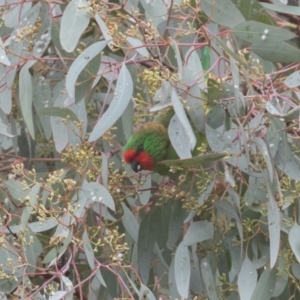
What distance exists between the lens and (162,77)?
1.87m

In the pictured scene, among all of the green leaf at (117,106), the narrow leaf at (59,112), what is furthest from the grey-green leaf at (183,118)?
the narrow leaf at (59,112)

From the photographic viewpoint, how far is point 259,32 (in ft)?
6.95

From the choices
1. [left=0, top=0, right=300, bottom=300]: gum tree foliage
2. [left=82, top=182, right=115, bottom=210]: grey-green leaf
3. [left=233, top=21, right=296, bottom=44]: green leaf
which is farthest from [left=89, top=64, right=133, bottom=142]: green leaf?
[left=233, top=21, right=296, bottom=44]: green leaf

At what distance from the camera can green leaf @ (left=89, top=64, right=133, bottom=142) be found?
1.92 m

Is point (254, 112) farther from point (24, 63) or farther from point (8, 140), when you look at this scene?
point (8, 140)

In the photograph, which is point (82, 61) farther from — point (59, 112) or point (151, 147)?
point (151, 147)

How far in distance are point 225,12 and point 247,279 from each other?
783 mm

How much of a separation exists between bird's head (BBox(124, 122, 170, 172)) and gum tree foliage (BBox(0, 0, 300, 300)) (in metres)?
0.04

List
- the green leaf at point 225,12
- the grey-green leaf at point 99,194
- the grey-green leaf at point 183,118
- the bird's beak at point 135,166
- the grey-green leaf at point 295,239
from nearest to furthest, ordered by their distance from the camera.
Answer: the grey-green leaf at point 183,118 < the grey-green leaf at point 295,239 < the grey-green leaf at point 99,194 < the green leaf at point 225,12 < the bird's beak at point 135,166

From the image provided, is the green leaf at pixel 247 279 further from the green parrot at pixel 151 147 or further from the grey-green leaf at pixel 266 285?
the green parrot at pixel 151 147

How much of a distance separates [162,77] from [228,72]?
0.33m

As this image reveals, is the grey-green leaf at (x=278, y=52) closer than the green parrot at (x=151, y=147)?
Yes

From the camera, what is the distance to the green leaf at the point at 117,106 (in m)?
1.92

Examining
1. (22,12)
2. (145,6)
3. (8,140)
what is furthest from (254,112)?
(8,140)
